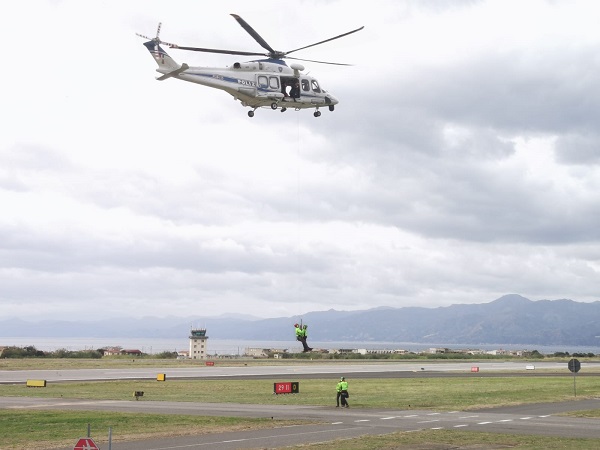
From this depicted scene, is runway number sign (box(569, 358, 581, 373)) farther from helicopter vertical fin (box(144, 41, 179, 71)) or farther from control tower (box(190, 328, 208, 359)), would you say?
control tower (box(190, 328, 208, 359))

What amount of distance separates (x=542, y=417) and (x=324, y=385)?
27.6m

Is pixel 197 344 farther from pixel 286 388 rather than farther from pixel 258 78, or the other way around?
pixel 258 78

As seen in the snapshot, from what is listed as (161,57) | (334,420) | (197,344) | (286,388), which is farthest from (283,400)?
(197,344)

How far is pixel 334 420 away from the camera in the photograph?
36.5m

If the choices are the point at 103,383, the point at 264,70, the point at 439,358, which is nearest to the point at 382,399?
the point at 264,70

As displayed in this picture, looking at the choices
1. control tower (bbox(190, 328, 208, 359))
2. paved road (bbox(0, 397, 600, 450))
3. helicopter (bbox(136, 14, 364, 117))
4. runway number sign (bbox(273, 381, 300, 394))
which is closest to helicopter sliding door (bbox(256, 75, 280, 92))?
helicopter (bbox(136, 14, 364, 117))

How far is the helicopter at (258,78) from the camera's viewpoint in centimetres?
4447

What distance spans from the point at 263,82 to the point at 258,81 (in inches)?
13.7

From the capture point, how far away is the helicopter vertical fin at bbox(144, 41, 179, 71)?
44375mm

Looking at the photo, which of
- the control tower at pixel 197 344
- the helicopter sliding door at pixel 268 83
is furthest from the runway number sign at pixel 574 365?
the control tower at pixel 197 344

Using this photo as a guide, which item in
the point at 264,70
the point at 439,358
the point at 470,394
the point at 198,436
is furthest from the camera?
the point at 439,358

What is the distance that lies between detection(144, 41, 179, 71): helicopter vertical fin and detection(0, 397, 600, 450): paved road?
62.9 ft

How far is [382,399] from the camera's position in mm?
49281

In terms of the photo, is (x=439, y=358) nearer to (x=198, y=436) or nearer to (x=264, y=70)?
(x=264, y=70)
